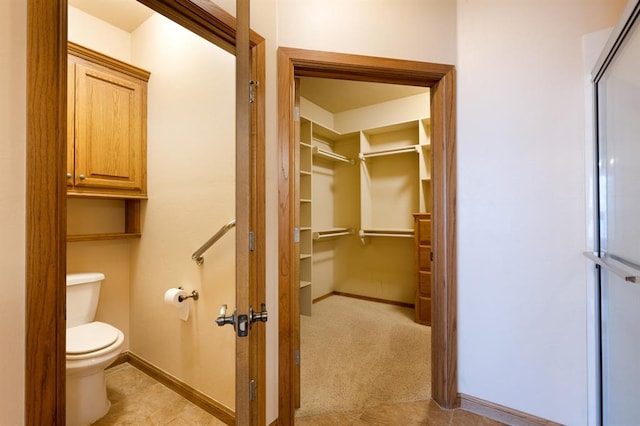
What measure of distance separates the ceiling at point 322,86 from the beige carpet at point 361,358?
8.66 feet

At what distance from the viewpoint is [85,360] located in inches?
61.2

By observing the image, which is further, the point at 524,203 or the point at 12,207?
the point at 524,203

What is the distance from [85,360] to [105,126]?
5.13 ft

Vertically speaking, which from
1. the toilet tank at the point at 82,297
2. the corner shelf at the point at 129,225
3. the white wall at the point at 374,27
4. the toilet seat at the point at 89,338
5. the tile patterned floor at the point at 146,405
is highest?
the white wall at the point at 374,27

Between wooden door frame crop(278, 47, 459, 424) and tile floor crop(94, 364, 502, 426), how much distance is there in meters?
0.11

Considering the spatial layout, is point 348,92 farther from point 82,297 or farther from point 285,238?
point 82,297

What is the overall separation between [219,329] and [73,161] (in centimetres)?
151

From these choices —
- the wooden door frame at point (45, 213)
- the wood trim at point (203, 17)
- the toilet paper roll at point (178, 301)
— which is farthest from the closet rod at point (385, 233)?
the wooden door frame at point (45, 213)

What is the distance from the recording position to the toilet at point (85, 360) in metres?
1.56

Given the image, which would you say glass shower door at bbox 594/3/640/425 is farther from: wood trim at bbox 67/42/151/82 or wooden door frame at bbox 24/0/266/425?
wood trim at bbox 67/42/151/82

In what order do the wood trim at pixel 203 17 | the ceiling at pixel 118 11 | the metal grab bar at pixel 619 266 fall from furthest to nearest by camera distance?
Result: 1. the ceiling at pixel 118 11
2. the wood trim at pixel 203 17
3. the metal grab bar at pixel 619 266

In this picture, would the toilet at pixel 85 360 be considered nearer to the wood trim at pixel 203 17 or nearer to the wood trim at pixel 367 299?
the wood trim at pixel 203 17

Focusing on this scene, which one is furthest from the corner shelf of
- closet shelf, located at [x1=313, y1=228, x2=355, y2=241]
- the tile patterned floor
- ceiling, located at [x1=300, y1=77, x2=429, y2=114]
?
ceiling, located at [x1=300, y1=77, x2=429, y2=114]

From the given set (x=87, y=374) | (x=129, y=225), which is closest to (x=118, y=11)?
(x=129, y=225)
